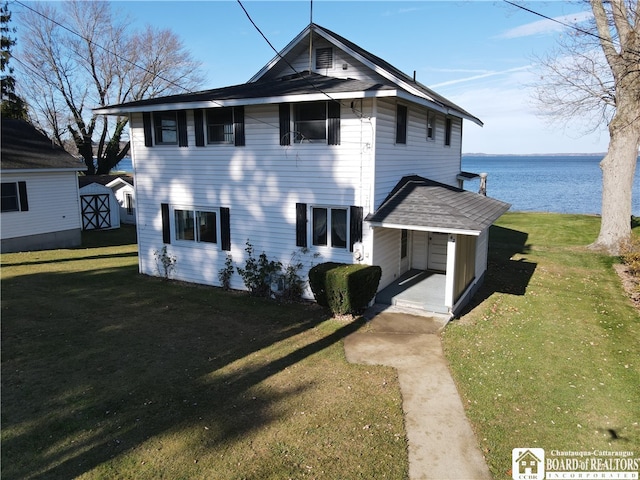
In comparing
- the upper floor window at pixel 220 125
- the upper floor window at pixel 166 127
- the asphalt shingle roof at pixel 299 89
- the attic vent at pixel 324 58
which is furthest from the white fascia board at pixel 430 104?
the upper floor window at pixel 166 127

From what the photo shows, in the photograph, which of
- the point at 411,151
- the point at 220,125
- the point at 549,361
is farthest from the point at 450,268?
the point at 220,125

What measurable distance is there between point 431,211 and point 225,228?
5949 mm

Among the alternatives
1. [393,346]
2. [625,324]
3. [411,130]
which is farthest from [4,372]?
[625,324]

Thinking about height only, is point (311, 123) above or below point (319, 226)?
above

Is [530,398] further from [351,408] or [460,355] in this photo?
[351,408]

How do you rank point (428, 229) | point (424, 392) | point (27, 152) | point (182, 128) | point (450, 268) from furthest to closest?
point (27, 152), point (182, 128), point (450, 268), point (428, 229), point (424, 392)

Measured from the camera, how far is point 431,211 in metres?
10.8

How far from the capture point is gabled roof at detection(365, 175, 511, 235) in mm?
10193

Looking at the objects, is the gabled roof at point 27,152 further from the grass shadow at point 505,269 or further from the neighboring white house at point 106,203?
the grass shadow at point 505,269

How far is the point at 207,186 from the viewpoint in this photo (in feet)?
43.6

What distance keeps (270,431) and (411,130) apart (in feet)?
30.9

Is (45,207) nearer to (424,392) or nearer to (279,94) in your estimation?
(279,94)

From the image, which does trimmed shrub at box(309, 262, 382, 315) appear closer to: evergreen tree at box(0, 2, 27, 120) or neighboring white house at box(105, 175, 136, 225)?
neighboring white house at box(105, 175, 136, 225)

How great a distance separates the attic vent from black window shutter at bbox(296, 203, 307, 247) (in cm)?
509
